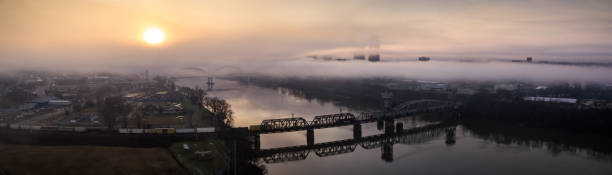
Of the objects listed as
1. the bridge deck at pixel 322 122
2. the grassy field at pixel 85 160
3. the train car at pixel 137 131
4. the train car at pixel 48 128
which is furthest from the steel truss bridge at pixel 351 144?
the train car at pixel 48 128

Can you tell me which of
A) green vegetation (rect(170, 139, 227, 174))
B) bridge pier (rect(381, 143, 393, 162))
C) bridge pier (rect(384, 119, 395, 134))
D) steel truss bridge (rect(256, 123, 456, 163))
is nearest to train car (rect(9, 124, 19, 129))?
green vegetation (rect(170, 139, 227, 174))

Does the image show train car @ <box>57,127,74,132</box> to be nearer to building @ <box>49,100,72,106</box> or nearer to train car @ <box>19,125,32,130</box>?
train car @ <box>19,125,32,130</box>

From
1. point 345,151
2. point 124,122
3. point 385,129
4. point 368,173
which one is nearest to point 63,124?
point 124,122

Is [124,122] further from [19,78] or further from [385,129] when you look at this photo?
[19,78]

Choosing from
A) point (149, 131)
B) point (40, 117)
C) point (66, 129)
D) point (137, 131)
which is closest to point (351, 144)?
point (149, 131)

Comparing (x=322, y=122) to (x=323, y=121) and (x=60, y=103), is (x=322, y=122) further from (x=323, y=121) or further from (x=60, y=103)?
(x=60, y=103)

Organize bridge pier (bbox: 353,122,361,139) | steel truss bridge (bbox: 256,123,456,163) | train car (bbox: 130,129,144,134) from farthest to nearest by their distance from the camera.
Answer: bridge pier (bbox: 353,122,361,139) < train car (bbox: 130,129,144,134) < steel truss bridge (bbox: 256,123,456,163)

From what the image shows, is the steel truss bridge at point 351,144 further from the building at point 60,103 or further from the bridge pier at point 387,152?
the building at point 60,103
